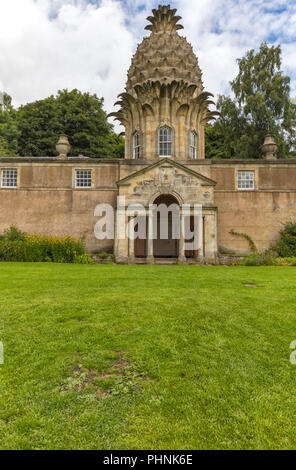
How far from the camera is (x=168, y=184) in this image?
803 inches

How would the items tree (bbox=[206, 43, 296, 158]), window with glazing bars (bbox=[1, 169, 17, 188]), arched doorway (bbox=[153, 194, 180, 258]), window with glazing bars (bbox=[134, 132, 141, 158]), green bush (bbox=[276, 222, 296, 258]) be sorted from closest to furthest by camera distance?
1. green bush (bbox=[276, 222, 296, 258])
2. window with glazing bars (bbox=[1, 169, 17, 188])
3. arched doorway (bbox=[153, 194, 180, 258])
4. window with glazing bars (bbox=[134, 132, 141, 158])
5. tree (bbox=[206, 43, 296, 158])

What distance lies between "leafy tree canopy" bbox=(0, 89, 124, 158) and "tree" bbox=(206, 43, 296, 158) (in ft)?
63.1

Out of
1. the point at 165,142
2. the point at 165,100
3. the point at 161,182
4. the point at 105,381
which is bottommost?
the point at 105,381

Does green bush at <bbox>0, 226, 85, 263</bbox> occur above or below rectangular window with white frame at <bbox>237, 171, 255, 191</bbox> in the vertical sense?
below

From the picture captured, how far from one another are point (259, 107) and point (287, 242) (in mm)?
22561

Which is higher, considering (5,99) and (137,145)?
(5,99)

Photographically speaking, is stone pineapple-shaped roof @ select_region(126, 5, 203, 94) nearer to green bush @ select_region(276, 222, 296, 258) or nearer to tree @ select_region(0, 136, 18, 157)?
green bush @ select_region(276, 222, 296, 258)

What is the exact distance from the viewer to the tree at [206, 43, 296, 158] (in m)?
35.8

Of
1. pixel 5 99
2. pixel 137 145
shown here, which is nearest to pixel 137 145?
pixel 137 145

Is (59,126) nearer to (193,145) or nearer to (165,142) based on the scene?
(165,142)

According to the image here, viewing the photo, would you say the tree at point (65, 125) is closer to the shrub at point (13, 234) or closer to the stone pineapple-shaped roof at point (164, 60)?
the stone pineapple-shaped roof at point (164, 60)

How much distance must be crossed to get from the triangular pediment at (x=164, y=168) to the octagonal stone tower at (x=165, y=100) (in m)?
4.32

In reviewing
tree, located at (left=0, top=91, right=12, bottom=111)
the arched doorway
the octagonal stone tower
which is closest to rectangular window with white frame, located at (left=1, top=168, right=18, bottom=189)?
the octagonal stone tower
